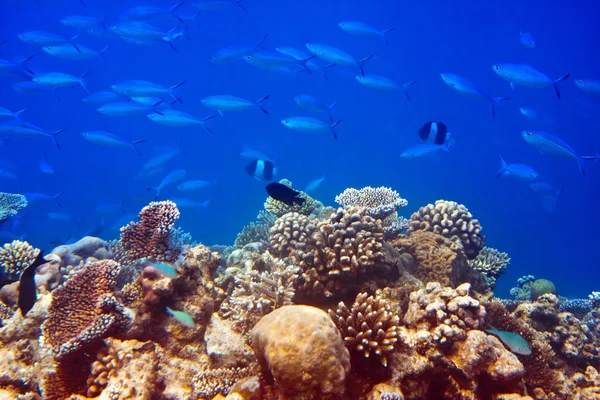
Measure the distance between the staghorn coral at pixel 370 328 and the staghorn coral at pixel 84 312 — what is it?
2.24 meters

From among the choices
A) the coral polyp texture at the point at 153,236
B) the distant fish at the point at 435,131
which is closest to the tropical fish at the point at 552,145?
the distant fish at the point at 435,131

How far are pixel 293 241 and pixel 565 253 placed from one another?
67.6 meters

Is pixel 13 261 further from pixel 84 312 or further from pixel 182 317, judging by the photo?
pixel 182 317

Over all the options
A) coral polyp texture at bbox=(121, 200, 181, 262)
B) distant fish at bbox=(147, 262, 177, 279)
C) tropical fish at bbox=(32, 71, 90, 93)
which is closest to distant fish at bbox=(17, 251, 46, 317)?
coral polyp texture at bbox=(121, 200, 181, 262)

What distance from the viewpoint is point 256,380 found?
2904mm

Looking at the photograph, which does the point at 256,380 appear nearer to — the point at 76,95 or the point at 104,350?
the point at 104,350

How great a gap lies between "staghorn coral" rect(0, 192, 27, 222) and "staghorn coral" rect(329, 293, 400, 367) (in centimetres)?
829

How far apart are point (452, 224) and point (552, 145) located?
15.4 feet

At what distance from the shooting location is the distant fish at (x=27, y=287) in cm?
364

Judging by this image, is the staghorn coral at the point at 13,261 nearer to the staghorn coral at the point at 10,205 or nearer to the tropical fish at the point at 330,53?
the staghorn coral at the point at 10,205

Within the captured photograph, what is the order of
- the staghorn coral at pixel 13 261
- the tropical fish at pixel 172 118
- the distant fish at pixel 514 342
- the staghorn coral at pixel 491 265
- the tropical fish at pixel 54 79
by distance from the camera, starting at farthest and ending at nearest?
the tropical fish at pixel 172 118
the tropical fish at pixel 54 79
the staghorn coral at pixel 491 265
the staghorn coral at pixel 13 261
the distant fish at pixel 514 342

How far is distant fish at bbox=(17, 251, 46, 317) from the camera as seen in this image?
364cm

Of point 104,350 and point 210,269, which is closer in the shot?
Answer: point 104,350

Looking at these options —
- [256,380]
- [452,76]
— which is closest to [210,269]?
[256,380]
